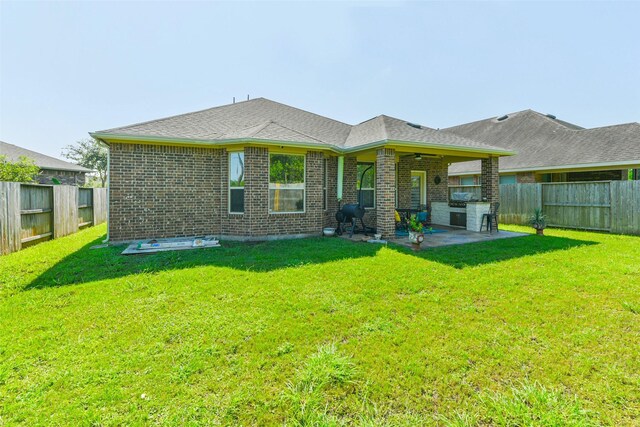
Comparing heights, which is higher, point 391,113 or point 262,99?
point 262,99

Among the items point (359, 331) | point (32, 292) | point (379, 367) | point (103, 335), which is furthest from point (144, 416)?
point (32, 292)

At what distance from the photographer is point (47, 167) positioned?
19.2 meters

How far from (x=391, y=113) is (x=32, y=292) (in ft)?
40.8

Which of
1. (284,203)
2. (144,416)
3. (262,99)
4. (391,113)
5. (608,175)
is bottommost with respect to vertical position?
(144,416)

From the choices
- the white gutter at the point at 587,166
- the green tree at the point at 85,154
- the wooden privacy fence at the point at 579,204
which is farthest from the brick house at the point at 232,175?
the green tree at the point at 85,154

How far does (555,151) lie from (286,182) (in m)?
14.3

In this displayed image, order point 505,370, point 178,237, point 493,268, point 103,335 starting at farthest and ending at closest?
point 178,237 < point 493,268 < point 103,335 < point 505,370

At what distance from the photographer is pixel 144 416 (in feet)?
7.25

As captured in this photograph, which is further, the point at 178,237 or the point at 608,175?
the point at 608,175

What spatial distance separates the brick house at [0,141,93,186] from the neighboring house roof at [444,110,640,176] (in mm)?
25807

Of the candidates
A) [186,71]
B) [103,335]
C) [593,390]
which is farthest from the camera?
[186,71]

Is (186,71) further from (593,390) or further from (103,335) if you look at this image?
(593,390)

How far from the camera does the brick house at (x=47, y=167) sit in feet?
61.4

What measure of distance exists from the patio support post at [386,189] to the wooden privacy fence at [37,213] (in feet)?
31.5
